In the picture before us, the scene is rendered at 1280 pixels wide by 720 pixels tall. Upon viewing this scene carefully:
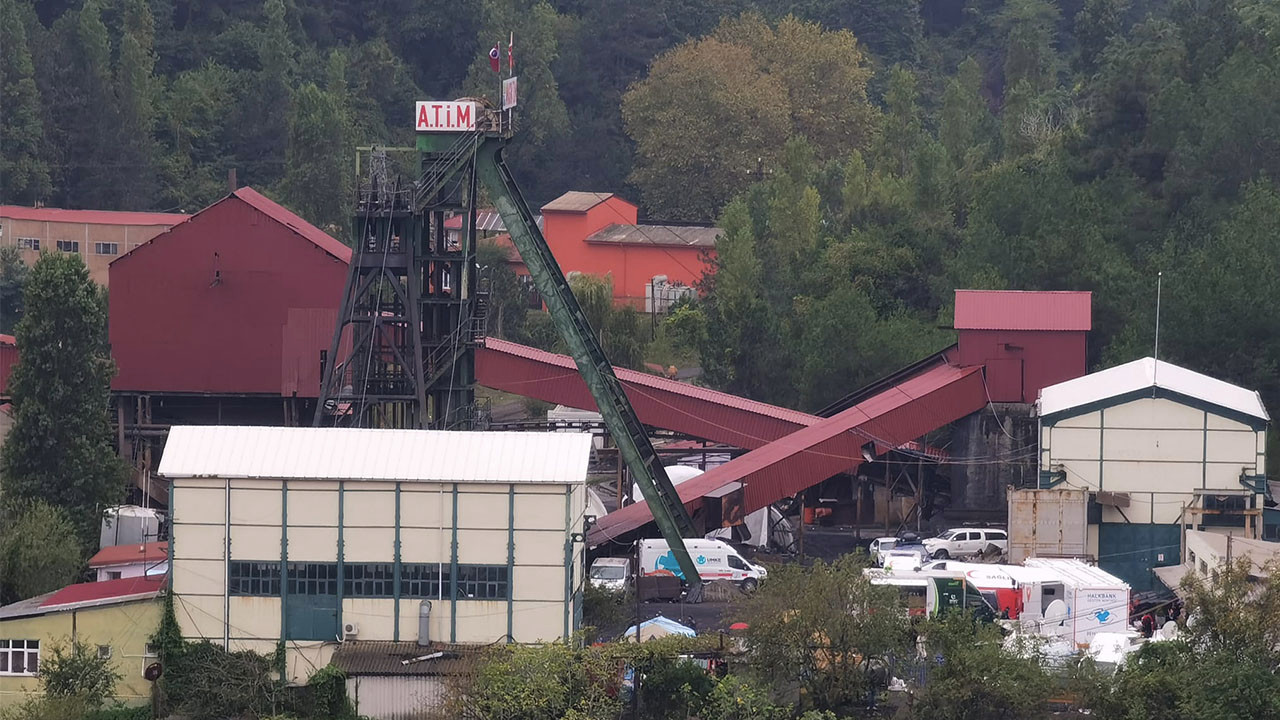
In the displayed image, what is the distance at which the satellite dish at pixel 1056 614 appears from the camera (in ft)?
137

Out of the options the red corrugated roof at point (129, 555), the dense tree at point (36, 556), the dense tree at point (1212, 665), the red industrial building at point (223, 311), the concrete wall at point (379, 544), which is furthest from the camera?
the red industrial building at point (223, 311)

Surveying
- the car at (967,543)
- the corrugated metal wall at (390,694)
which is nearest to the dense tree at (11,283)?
the car at (967,543)

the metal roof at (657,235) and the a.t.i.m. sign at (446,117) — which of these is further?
the metal roof at (657,235)

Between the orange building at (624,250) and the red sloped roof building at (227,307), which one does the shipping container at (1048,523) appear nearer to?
the red sloped roof building at (227,307)

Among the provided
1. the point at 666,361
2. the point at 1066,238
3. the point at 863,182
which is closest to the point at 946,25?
the point at 863,182

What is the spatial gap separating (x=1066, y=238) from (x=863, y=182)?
22427 mm

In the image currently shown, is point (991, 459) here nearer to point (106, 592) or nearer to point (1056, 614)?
point (1056, 614)

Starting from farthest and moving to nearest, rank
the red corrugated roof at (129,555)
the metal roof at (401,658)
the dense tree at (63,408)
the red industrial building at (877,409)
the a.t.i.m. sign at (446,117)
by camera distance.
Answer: the red industrial building at (877,409), the dense tree at (63,408), the a.t.i.m. sign at (446,117), the red corrugated roof at (129,555), the metal roof at (401,658)

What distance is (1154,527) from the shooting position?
4762 cm

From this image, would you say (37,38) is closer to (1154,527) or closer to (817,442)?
(817,442)

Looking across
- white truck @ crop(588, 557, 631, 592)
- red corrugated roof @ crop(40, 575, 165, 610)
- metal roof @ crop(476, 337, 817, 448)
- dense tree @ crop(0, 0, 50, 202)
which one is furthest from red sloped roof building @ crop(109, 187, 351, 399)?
dense tree @ crop(0, 0, 50, 202)

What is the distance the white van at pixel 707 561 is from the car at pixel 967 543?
165 inches

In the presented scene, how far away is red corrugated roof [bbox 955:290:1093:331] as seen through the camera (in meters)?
Answer: 53.2

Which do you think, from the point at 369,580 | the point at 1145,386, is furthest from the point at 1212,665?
the point at 369,580
